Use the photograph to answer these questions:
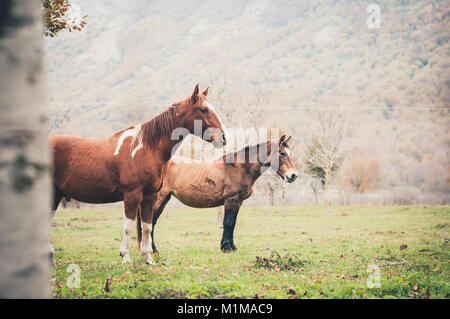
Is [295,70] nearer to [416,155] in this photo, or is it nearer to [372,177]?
[416,155]

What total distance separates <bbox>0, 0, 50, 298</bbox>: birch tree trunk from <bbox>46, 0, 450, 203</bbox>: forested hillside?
15.3m

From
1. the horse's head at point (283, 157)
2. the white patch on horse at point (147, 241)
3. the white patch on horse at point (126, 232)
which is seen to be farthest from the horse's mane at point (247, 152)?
the white patch on horse at point (126, 232)

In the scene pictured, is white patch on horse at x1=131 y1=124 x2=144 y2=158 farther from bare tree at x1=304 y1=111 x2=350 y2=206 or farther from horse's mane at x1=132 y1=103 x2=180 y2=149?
bare tree at x1=304 y1=111 x2=350 y2=206

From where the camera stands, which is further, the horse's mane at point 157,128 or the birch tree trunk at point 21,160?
the horse's mane at point 157,128

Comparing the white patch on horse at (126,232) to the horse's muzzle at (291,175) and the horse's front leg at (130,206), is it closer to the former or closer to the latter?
the horse's front leg at (130,206)

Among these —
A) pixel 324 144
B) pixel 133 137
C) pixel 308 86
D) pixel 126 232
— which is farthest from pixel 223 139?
pixel 308 86

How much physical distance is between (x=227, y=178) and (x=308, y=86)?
391ft

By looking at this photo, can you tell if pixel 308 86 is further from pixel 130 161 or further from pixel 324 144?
pixel 130 161

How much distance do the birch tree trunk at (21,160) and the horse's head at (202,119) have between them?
5237 millimetres

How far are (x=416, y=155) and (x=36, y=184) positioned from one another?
82.8 metres

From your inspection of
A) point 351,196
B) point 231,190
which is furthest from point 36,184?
point 351,196

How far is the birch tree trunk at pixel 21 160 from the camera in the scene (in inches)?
61.4

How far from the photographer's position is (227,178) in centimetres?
952
